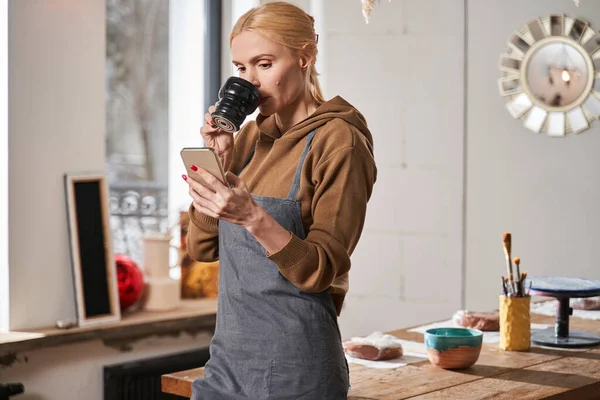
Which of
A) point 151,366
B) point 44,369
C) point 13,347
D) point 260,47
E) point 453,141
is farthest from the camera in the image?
point 453,141

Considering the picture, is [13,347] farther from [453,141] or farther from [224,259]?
[453,141]

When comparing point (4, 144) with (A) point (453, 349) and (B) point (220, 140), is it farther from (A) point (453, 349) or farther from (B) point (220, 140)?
(A) point (453, 349)

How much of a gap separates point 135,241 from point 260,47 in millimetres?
3438

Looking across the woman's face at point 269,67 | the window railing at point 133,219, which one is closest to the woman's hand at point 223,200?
the woman's face at point 269,67

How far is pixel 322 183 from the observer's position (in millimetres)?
1765

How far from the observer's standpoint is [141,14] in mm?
6039

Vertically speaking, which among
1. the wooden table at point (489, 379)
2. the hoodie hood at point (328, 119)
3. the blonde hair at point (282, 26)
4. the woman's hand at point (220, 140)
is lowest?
the wooden table at point (489, 379)

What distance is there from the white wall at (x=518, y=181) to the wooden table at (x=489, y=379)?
1539mm

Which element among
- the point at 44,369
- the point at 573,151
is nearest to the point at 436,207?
the point at 573,151

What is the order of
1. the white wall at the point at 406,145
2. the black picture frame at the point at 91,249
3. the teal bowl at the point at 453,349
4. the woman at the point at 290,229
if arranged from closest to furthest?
the woman at the point at 290,229
the teal bowl at the point at 453,349
the black picture frame at the point at 91,249
the white wall at the point at 406,145

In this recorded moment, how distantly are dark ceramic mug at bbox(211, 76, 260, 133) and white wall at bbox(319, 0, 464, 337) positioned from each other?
8.86ft

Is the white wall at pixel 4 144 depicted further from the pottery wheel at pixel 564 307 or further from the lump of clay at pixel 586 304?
the lump of clay at pixel 586 304

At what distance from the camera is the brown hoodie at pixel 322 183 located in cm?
170

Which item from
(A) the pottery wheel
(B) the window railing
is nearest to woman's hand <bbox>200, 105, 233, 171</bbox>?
(A) the pottery wheel
